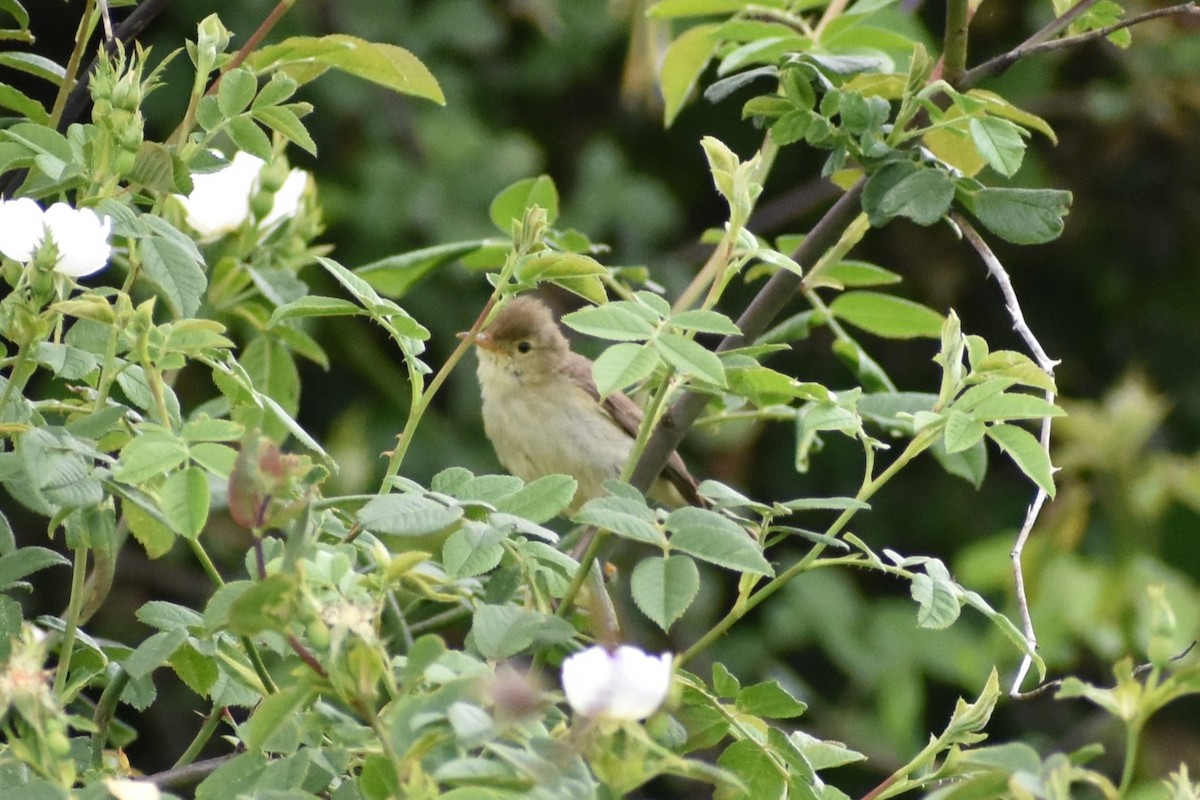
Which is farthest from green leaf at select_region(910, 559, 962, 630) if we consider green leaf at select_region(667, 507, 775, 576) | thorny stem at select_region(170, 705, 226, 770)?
thorny stem at select_region(170, 705, 226, 770)

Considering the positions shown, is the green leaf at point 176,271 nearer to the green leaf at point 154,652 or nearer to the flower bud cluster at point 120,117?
the flower bud cluster at point 120,117

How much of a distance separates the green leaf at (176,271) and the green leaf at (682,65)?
0.84 metres

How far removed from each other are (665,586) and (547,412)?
6.83ft

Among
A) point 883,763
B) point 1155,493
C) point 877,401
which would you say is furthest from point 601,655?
point 883,763

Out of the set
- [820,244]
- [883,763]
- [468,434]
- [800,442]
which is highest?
[820,244]

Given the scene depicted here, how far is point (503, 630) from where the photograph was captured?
1106 millimetres

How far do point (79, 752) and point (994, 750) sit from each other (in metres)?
0.74

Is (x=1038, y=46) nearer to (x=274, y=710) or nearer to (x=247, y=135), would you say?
(x=247, y=135)

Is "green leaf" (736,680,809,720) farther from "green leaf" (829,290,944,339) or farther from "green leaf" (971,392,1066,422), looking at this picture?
"green leaf" (829,290,944,339)

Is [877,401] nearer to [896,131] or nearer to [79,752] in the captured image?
[896,131]

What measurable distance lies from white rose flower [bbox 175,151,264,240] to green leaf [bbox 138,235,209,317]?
0.49 m

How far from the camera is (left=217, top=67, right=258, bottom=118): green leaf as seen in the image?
1.38m

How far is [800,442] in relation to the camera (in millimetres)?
1549

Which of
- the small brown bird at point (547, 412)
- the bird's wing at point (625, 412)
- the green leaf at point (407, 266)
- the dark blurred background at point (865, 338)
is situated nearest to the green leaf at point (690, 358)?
the green leaf at point (407, 266)
